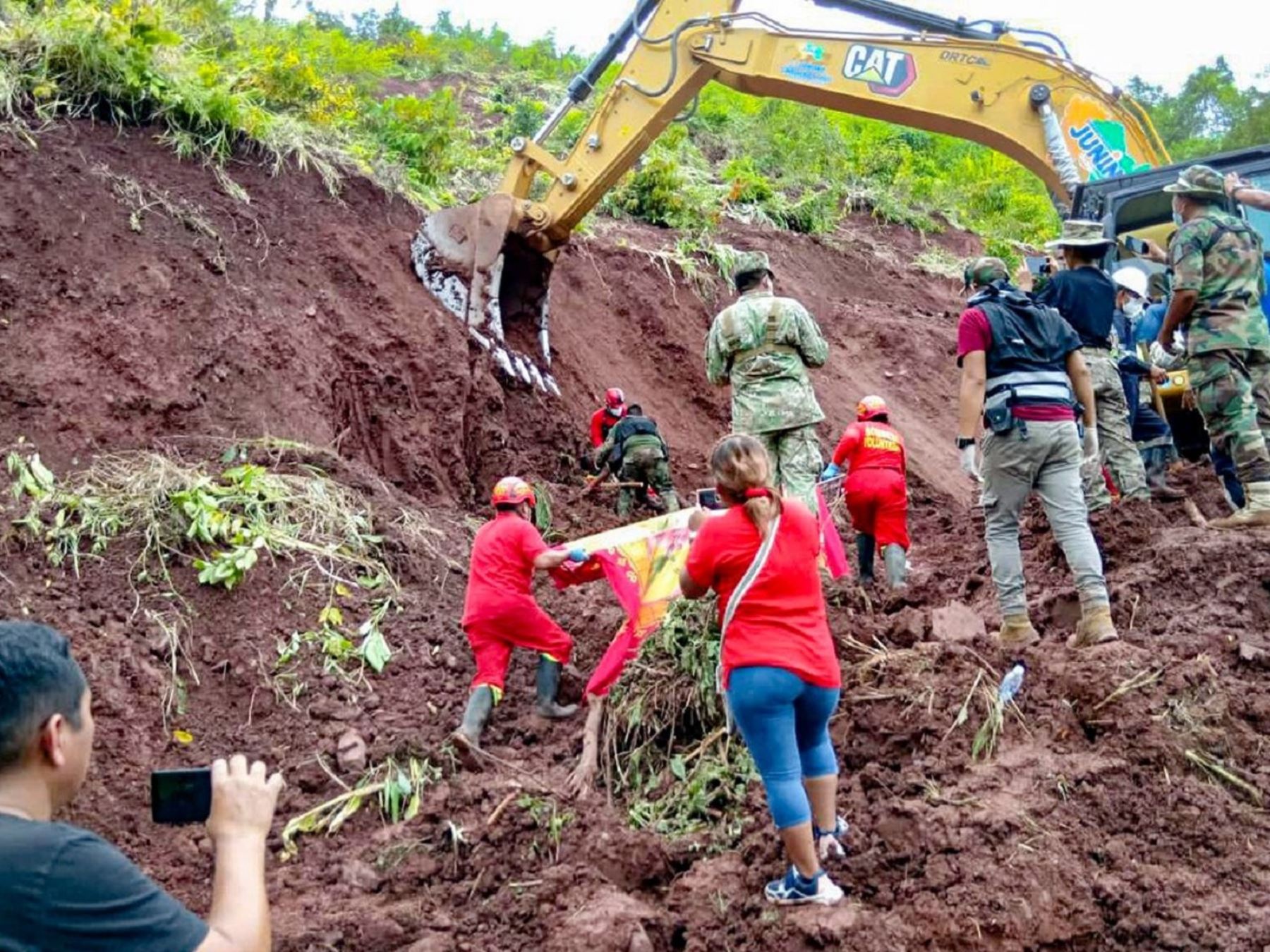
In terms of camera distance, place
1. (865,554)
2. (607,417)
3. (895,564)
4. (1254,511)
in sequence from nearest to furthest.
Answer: (1254,511) → (895,564) → (865,554) → (607,417)

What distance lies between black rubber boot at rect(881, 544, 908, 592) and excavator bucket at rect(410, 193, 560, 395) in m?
4.30

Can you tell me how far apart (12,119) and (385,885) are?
7.11m

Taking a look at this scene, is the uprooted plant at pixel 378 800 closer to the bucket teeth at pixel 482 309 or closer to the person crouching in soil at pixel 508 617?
the person crouching in soil at pixel 508 617

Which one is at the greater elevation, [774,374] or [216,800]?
[774,374]

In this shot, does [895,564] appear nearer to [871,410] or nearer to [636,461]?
[871,410]

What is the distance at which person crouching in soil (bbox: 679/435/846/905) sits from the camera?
4.37 metres

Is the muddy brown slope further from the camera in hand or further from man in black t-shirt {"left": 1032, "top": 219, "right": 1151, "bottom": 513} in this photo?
the camera in hand

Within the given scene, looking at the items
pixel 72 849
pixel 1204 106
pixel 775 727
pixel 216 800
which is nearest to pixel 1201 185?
pixel 775 727

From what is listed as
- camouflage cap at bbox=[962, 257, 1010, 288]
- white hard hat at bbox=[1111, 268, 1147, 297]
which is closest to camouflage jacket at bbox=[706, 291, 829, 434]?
camouflage cap at bbox=[962, 257, 1010, 288]

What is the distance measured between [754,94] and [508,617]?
5.45m

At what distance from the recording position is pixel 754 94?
34.1 feet

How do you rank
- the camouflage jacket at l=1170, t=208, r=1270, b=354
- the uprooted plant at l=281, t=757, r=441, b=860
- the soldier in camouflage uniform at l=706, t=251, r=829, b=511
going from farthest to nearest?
the camouflage jacket at l=1170, t=208, r=1270, b=354 → the soldier in camouflage uniform at l=706, t=251, r=829, b=511 → the uprooted plant at l=281, t=757, r=441, b=860

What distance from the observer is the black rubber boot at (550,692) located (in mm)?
6785

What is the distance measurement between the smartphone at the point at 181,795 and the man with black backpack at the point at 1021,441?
4.30 m
